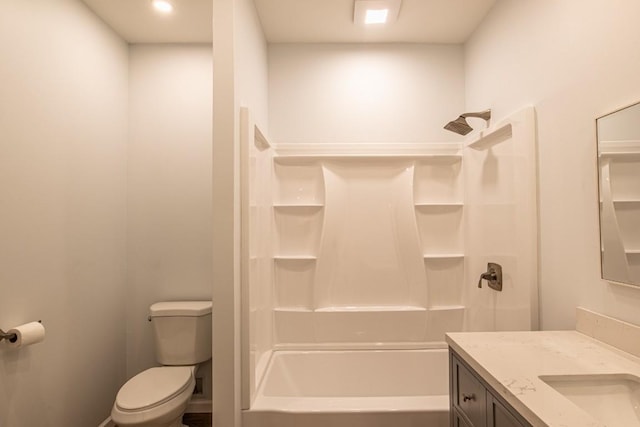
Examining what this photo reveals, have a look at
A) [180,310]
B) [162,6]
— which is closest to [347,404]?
[180,310]

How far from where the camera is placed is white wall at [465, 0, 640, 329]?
1.25 m

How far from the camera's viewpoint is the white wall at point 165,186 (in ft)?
8.41

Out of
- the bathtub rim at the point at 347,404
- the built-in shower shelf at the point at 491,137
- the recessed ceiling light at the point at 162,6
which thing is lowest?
the bathtub rim at the point at 347,404

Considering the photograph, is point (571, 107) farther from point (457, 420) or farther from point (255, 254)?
point (255, 254)

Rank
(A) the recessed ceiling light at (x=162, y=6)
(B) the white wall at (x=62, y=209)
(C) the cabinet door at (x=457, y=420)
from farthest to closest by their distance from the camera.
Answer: (A) the recessed ceiling light at (x=162, y=6), (B) the white wall at (x=62, y=209), (C) the cabinet door at (x=457, y=420)

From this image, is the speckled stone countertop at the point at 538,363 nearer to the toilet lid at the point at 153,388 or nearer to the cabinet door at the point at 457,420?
the cabinet door at the point at 457,420

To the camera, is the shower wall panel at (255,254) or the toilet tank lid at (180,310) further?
the toilet tank lid at (180,310)

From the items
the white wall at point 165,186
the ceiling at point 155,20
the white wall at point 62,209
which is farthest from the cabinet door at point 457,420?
the ceiling at point 155,20

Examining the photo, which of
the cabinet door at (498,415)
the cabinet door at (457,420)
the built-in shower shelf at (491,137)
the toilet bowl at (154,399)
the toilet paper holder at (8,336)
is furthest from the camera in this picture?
the built-in shower shelf at (491,137)

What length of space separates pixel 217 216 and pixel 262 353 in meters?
1.15

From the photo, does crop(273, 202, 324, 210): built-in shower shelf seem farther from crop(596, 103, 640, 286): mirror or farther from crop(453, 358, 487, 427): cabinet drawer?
crop(596, 103, 640, 286): mirror

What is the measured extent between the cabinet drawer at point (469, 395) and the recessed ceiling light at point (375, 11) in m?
2.10

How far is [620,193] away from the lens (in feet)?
4.02

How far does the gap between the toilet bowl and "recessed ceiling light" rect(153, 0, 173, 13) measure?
234 cm
